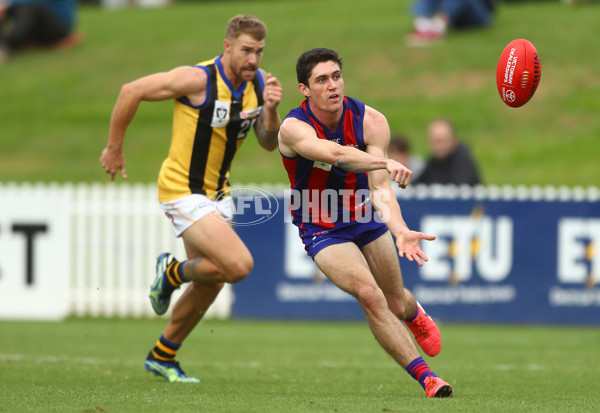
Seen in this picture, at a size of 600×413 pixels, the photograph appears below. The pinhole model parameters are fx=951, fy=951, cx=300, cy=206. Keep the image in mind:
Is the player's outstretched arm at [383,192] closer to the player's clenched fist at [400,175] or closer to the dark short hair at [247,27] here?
the player's clenched fist at [400,175]

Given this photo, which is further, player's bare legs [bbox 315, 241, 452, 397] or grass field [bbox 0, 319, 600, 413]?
player's bare legs [bbox 315, 241, 452, 397]

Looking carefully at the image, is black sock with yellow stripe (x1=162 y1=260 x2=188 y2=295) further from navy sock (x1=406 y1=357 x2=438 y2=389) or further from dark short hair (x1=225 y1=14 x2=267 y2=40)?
navy sock (x1=406 y1=357 x2=438 y2=389)

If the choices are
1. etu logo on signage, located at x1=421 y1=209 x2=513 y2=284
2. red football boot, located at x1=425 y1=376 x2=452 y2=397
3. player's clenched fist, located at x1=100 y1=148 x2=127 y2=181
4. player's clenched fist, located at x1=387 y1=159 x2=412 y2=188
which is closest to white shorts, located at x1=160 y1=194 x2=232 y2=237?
player's clenched fist, located at x1=100 y1=148 x2=127 y2=181

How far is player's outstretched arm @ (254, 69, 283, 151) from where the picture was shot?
666 cm

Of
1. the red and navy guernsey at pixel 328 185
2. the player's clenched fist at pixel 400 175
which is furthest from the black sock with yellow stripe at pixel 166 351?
the player's clenched fist at pixel 400 175

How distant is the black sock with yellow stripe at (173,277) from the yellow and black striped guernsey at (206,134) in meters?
0.51

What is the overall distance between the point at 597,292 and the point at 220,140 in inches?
272

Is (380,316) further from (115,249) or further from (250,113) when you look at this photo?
(115,249)

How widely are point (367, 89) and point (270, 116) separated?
709 inches

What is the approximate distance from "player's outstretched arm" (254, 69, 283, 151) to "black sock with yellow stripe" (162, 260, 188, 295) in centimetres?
112

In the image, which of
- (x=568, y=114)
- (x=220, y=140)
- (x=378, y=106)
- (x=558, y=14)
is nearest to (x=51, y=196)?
(x=220, y=140)

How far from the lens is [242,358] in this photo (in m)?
8.77

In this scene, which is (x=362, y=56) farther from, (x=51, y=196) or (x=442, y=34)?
(x=51, y=196)

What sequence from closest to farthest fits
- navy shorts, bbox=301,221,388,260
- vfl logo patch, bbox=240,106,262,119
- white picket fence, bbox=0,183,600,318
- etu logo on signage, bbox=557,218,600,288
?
navy shorts, bbox=301,221,388,260
vfl logo patch, bbox=240,106,262,119
etu logo on signage, bbox=557,218,600,288
white picket fence, bbox=0,183,600,318
